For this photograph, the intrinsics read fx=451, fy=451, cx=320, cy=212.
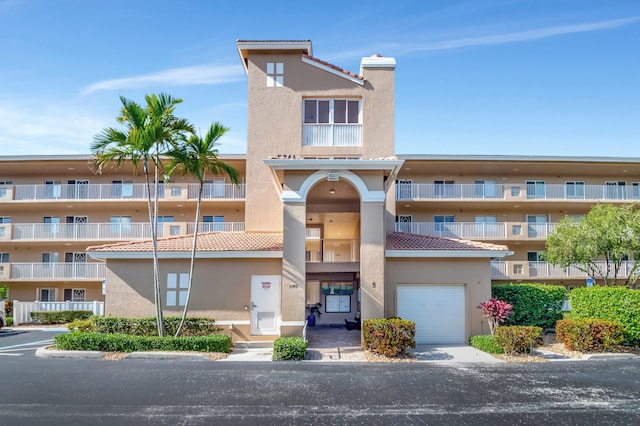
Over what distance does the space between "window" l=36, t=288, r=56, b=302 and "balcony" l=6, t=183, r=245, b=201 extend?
583cm

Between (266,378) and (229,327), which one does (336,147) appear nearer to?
(229,327)

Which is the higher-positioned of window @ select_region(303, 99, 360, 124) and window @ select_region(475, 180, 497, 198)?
window @ select_region(303, 99, 360, 124)

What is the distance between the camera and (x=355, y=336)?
17984 millimetres

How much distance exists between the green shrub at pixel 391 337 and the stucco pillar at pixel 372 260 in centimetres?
93

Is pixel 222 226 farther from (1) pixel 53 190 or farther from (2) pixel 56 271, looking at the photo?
(1) pixel 53 190

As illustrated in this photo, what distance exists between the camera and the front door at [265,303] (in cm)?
1645

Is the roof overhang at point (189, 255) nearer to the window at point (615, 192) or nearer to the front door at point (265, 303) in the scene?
the front door at point (265, 303)

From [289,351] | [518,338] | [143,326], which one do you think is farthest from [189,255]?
[518,338]

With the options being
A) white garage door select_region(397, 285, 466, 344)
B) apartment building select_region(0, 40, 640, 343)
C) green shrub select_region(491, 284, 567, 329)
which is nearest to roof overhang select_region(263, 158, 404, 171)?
apartment building select_region(0, 40, 640, 343)

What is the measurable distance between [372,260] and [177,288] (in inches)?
287

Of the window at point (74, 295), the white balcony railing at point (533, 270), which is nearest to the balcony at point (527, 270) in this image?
the white balcony railing at point (533, 270)

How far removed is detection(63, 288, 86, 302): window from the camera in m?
28.9

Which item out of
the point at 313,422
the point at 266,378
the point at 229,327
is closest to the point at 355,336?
the point at 229,327

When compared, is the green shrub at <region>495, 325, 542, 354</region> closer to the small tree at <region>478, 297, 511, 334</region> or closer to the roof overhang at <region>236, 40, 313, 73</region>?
the small tree at <region>478, 297, 511, 334</region>
